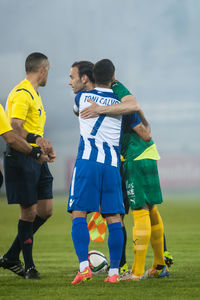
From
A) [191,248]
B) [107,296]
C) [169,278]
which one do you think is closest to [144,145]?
[169,278]

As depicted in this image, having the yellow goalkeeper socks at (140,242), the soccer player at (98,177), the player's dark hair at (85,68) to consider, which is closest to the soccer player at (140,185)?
the yellow goalkeeper socks at (140,242)

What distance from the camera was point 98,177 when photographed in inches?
195

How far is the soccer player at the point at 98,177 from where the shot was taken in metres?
4.90

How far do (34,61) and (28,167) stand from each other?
1110 mm

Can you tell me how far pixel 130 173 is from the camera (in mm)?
5336

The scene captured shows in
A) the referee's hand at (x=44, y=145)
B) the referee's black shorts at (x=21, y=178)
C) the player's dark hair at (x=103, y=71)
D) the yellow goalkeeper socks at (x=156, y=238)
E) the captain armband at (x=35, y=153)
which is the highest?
the player's dark hair at (x=103, y=71)

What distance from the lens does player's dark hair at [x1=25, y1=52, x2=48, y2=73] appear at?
229 inches

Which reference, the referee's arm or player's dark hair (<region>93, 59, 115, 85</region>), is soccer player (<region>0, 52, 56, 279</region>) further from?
player's dark hair (<region>93, 59, 115, 85</region>)

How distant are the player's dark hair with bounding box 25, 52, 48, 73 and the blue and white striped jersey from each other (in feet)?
2.73

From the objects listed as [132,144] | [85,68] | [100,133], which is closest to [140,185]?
[132,144]

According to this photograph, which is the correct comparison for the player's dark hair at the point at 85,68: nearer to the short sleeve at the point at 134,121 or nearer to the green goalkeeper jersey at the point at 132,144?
the green goalkeeper jersey at the point at 132,144

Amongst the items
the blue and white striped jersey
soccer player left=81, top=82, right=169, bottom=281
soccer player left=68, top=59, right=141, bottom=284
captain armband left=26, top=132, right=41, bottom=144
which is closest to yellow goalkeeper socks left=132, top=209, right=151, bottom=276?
soccer player left=81, top=82, right=169, bottom=281

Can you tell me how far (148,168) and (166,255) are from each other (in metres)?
1.14

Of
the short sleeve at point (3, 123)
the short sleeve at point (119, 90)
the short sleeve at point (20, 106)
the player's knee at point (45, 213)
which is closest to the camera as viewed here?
the short sleeve at point (3, 123)
